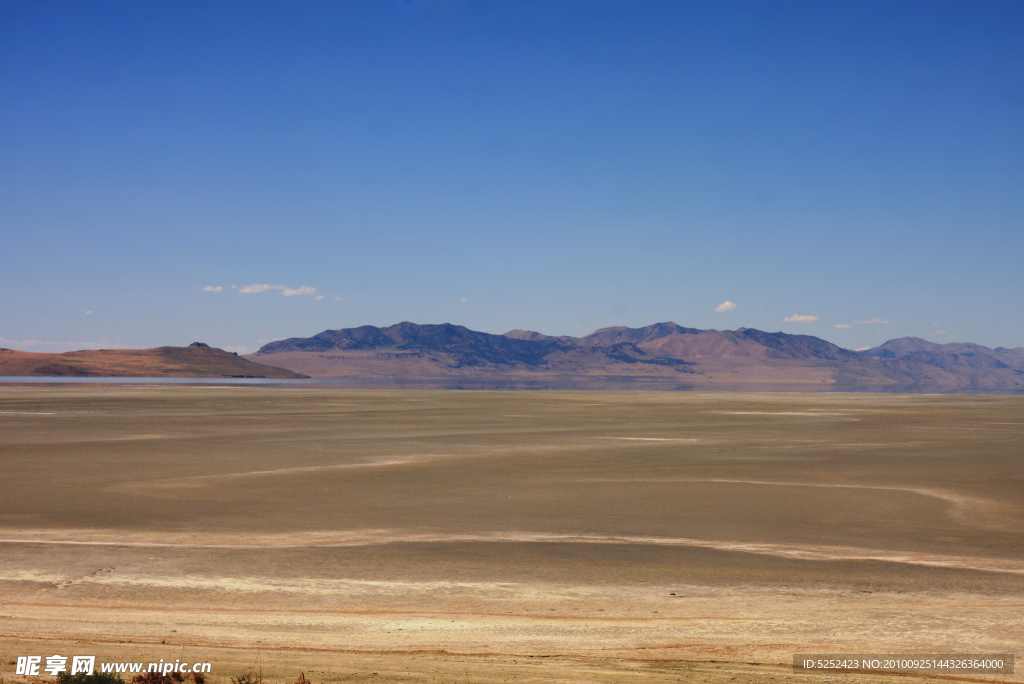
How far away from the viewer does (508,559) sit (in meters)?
10.8

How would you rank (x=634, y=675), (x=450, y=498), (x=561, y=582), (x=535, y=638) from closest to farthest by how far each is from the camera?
1. (x=634, y=675)
2. (x=535, y=638)
3. (x=561, y=582)
4. (x=450, y=498)

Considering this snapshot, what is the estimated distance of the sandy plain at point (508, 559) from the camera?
6844mm

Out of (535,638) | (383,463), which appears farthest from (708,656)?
(383,463)

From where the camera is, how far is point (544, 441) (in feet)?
90.9

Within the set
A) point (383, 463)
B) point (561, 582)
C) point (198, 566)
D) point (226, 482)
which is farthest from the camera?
point (383, 463)

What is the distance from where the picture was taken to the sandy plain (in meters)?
6.84

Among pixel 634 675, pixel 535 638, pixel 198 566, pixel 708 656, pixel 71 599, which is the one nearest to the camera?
pixel 634 675

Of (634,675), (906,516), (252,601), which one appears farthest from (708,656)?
(906,516)

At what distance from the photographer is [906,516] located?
14.1 metres

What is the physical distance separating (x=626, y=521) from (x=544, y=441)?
1425cm

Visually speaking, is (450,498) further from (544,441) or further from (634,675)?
(544,441)

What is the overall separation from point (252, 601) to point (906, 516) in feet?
37.3

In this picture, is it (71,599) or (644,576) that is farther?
(644,576)

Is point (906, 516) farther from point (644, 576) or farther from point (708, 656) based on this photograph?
point (708, 656)
